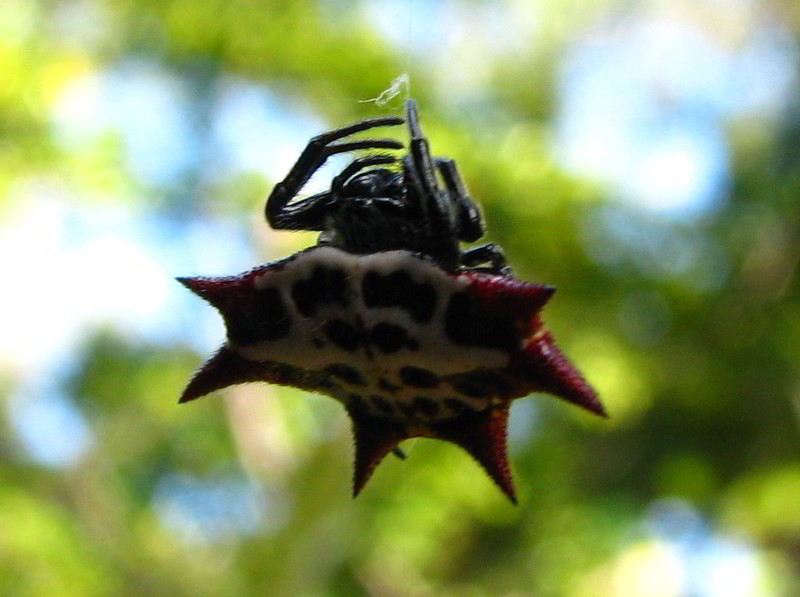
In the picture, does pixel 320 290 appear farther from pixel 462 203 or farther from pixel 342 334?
pixel 462 203

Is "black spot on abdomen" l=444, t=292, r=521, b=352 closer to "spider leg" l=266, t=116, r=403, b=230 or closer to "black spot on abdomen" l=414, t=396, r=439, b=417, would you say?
"black spot on abdomen" l=414, t=396, r=439, b=417

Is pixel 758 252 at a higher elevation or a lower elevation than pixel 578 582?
higher

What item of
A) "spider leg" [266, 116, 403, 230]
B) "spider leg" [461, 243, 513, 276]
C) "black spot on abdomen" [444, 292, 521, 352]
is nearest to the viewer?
"black spot on abdomen" [444, 292, 521, 352]

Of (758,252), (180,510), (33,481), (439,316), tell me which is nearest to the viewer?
(439,316)

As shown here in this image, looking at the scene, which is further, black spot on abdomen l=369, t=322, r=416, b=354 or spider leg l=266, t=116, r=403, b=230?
spider leg l=266, t=116, r=403, b=230

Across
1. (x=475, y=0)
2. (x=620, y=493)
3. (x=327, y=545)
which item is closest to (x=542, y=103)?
(x=475, y=0)

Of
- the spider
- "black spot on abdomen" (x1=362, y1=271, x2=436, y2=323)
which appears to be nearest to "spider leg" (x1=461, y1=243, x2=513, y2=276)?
the spider

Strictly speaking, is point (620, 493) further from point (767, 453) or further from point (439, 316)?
point (439, 316)
